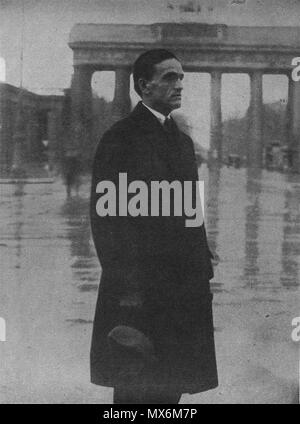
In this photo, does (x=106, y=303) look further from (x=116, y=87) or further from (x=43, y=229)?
(x=116, y=87)

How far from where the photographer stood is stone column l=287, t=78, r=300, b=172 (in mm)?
4105

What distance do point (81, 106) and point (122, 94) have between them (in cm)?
22

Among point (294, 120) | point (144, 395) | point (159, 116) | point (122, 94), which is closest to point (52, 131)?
point (122, 94)

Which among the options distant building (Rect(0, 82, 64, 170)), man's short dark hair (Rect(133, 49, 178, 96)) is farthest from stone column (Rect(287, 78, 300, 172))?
distant building (Rect(0, 82, 64, 170))

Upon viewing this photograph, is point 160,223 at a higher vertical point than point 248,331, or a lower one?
higher

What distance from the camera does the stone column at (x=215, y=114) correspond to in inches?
160

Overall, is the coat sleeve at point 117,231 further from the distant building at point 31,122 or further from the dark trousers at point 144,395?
the dark trousers at point 144,395

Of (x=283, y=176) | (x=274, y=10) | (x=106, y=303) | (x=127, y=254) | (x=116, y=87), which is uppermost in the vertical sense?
(x=274, y=10)

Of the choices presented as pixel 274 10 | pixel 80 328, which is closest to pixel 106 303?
pixel 80 328

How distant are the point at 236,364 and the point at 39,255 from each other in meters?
1.17

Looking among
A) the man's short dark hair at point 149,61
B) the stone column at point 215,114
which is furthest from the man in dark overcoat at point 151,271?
the stone column at point 215,114

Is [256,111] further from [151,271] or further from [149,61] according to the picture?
[151,271]

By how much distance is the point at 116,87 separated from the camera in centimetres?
406

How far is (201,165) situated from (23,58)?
1052 millimetres
